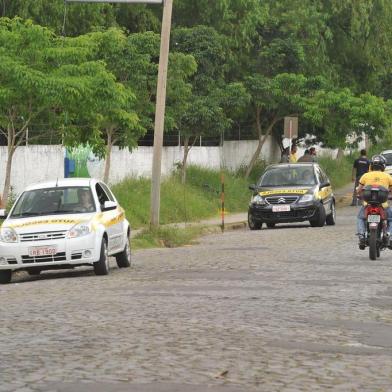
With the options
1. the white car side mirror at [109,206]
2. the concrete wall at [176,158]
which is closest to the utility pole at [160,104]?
the concrete wall at [176,158]

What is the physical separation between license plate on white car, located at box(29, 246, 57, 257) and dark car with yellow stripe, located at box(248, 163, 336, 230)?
13.8 metres

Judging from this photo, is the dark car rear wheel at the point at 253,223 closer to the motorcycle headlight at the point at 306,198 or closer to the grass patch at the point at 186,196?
the motorcycle headlight at the point at 306,198

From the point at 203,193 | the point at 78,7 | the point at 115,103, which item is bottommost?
the point at 203,193

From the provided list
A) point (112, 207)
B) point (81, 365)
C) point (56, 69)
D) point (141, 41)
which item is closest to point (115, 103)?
point (56, 69)

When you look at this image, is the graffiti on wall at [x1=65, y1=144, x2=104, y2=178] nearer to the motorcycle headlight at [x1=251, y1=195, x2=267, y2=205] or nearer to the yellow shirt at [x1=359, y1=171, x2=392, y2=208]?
the motorcycle headlight at [x1=251, y1=195, x2=267, y2=205]

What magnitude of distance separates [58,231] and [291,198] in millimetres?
13764

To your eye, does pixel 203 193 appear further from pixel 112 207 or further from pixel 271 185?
pixel 112 207

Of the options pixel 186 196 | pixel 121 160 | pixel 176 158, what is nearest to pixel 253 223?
pixel 186 196

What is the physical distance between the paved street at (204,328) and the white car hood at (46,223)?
32.1 inches

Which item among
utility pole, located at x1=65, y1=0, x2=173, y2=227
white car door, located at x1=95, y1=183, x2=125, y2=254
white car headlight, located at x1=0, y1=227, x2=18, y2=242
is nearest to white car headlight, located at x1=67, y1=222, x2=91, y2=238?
white car door, located at x1=95, y1=183, x2=125, y2=254

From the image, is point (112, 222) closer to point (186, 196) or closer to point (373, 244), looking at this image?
point (373, 244)

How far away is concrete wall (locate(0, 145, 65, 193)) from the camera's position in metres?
32.2

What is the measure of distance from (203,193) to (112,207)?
2196 centimetres

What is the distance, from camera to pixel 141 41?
35.9m
